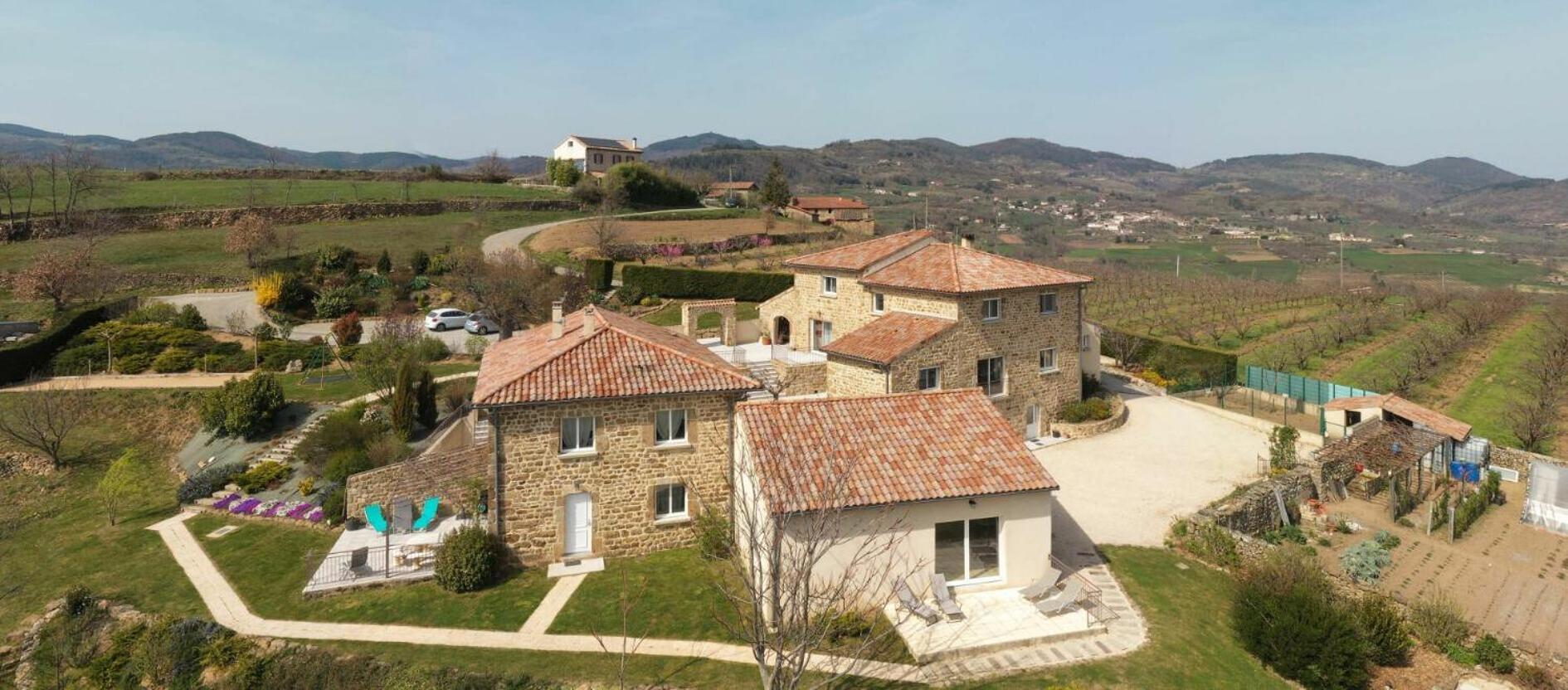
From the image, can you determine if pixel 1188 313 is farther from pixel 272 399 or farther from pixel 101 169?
pixel 101 169

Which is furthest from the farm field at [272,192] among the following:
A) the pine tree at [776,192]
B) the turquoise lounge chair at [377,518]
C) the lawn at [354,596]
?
the turquoise lounge chair at [377,518]

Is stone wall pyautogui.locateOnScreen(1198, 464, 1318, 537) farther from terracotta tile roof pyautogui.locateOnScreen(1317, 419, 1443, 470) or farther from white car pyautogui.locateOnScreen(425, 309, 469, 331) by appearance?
white car pyautogui.locateOnScreen(425, 309, 469, 331)

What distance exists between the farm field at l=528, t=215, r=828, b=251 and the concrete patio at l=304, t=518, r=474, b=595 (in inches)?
1615

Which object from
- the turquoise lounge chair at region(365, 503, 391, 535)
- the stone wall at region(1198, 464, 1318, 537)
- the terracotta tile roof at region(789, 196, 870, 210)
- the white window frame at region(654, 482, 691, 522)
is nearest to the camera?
the white window frame at region(654, 482, 691, 522)

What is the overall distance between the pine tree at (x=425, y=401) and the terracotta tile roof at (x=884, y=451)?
44.6ft

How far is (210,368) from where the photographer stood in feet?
110

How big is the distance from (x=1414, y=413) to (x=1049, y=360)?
475 inches

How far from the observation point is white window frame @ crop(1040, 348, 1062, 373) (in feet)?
95.5

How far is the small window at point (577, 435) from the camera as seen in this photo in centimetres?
1764

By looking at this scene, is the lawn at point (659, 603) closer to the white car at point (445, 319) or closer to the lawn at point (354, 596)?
the lawn at point (354, 596)

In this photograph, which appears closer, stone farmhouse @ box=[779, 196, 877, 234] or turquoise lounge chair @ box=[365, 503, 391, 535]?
turquoise lounge chair @ box=[365, 503, 391, 535]

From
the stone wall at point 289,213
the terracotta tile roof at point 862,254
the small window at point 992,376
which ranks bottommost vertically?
the small window at point 992,376

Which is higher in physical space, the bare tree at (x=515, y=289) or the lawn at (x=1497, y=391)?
the bare tree at (x=515, y=289)

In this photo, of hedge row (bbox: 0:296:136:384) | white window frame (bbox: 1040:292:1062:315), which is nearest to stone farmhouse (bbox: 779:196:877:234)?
white window frame (bbox: 1040:292:1062:315)
